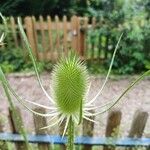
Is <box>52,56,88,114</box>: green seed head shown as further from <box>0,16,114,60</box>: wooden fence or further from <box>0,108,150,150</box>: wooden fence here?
<box>0,16,114,60</box>: wooden fence

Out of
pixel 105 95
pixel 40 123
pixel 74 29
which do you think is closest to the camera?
pixel 40 123

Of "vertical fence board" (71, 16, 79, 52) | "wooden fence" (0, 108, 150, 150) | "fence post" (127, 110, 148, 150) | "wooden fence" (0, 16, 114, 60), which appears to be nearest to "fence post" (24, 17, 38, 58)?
"wooden fence" (0, 16, 114, 60)

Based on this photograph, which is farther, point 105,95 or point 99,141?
point 105,95

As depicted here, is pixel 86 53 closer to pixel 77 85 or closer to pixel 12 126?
pixel 12 126

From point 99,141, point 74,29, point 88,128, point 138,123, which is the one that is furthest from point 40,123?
point 74,29

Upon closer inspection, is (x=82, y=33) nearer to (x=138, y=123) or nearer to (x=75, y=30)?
(x=75, y=30)

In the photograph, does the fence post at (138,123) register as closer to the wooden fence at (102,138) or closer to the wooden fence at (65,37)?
the wooden fence at (102,138)
